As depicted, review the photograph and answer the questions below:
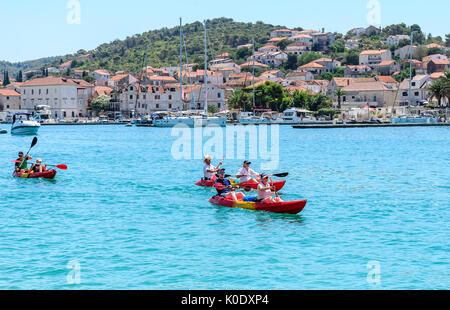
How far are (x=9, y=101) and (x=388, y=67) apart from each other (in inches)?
4657

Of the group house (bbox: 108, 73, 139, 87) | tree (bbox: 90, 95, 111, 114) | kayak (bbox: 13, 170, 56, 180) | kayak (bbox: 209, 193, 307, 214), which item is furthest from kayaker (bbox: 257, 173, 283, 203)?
house (bbox: 108, 73, 139, 87)

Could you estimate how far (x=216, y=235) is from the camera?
716 inches

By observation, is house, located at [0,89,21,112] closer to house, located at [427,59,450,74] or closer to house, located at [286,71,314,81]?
house, located at [286,71,314,81]

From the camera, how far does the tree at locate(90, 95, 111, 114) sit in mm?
142125

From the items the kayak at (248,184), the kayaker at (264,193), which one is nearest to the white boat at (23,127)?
the kayak at (248,184)

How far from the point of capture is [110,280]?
13.7 meters

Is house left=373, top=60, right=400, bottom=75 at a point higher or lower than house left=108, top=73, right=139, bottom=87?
higher

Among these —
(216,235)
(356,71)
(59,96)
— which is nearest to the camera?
(216,235)

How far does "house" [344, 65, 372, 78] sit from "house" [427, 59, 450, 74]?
779 inches

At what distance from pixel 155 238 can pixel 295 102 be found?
375ft

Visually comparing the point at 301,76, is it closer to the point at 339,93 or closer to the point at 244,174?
the point at 339,93

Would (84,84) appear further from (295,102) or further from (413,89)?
(413,89)

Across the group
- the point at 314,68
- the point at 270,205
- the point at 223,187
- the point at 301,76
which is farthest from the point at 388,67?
the point at 270,205
